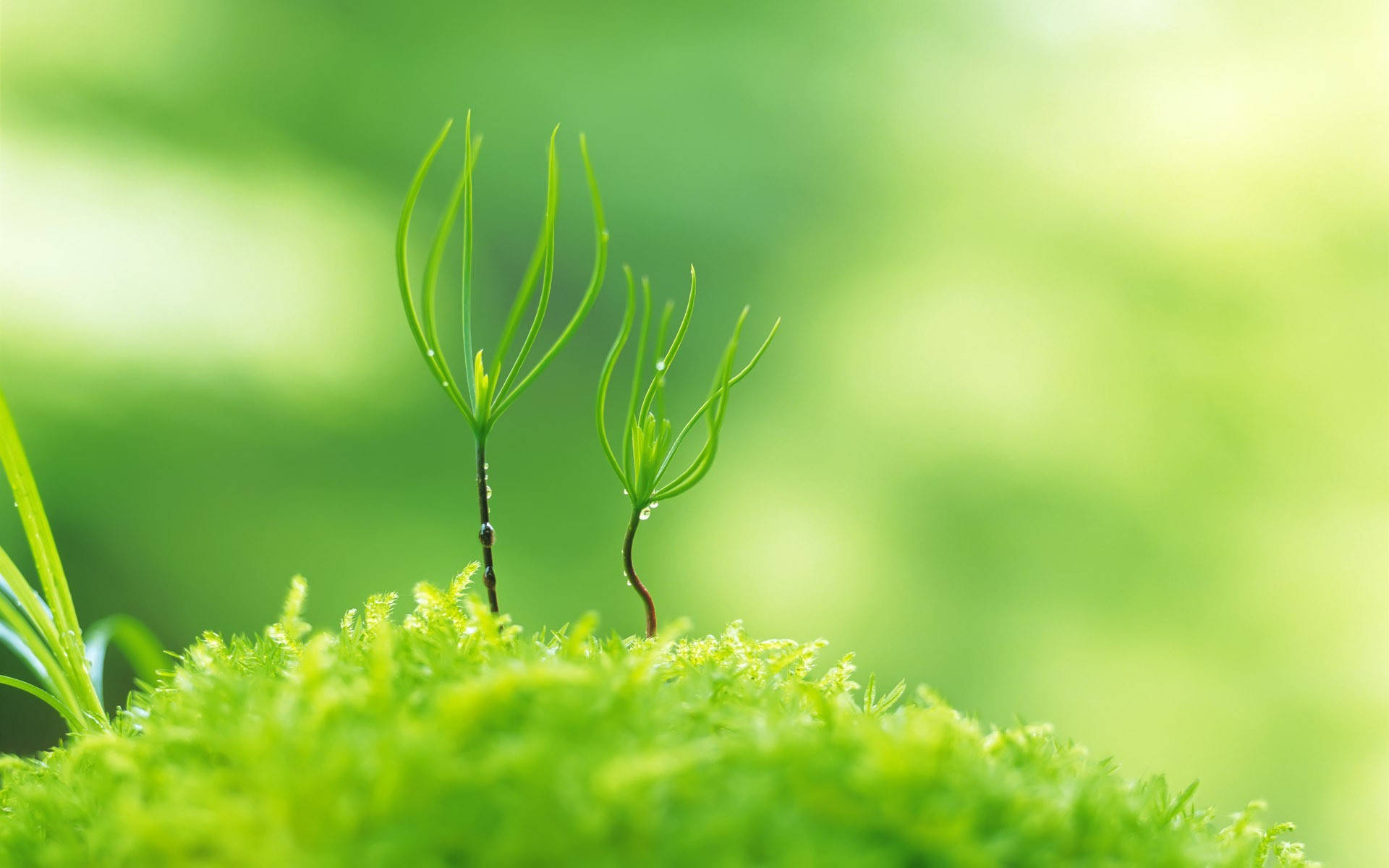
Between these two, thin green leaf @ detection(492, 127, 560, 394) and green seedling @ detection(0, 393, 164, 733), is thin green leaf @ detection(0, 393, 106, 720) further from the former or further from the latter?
thin green leaf @ detection(492, 127, 560, 394)

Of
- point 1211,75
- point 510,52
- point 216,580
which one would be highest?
point 1211,75

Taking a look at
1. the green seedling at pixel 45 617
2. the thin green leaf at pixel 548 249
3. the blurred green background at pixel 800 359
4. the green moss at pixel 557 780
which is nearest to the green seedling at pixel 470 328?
the thin green leaf at pixel 548 249

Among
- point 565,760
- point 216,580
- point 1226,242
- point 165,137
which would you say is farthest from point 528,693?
point 1226,242

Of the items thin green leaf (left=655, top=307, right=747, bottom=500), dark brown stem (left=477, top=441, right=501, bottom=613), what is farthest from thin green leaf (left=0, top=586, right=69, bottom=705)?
thin green leaf (left=655, top=307, right=747, bottom=500)

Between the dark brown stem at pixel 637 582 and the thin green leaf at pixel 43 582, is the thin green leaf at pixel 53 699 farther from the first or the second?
the dark brown stem at pixel 637 582

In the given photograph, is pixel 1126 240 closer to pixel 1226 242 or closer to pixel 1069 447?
pixel 1226 242

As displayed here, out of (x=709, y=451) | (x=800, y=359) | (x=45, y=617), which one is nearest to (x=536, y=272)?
(x=709, y=451)
